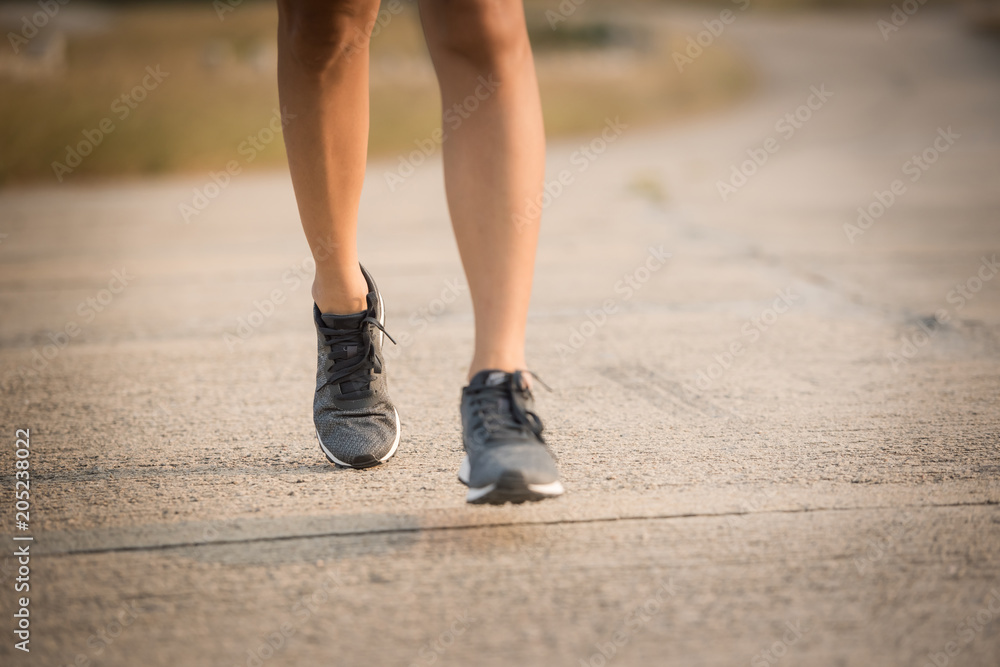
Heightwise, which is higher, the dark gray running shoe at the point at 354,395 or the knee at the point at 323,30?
the knee at the point at 323,30

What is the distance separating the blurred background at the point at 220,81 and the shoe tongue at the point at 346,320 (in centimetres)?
916

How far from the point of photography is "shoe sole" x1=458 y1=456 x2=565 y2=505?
1.48 metres

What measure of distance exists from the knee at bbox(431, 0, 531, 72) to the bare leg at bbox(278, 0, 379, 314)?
0.25 metres

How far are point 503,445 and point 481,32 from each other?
0.75 metres

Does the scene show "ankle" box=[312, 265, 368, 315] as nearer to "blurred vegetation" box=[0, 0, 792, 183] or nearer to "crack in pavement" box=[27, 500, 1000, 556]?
"crack in pavement" box=[27, 500, 1000, 556]

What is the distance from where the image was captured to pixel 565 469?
5.96ft

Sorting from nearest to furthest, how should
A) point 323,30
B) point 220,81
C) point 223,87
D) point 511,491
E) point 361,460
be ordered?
point 511,491
point 323,30
point 361,460
point 223,87
point 220,81

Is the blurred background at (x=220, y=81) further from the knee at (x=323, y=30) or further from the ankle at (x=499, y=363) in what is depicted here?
the ankle at (x=499, y=363)

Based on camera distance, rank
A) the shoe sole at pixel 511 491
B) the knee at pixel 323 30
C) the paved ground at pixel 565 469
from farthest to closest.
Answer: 1. the knee at pixel 323 30
2. the shoe sole at pixel 511 491
3. the paved ground at pixel 565 469

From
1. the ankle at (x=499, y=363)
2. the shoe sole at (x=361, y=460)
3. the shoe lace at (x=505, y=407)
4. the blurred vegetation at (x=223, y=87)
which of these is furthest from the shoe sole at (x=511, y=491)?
the blurred vegetation at (x=223, y=87)

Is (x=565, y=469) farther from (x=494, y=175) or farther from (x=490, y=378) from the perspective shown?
(x=494, y=175)

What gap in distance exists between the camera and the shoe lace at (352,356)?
6.14ft

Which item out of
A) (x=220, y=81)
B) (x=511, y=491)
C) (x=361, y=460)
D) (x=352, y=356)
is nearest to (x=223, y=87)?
(x=220, y=81)

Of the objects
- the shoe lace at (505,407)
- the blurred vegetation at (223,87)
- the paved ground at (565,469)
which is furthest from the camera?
the blurred vegetation at (223,87)
